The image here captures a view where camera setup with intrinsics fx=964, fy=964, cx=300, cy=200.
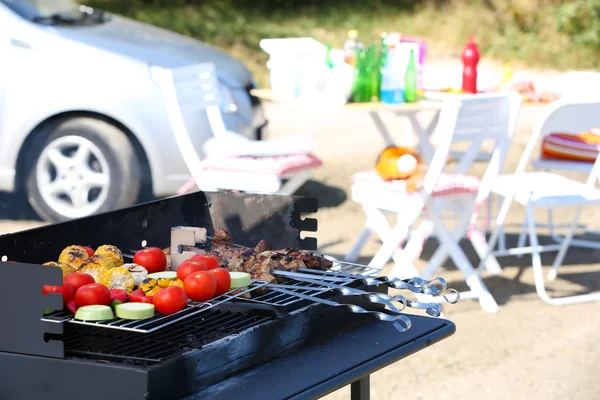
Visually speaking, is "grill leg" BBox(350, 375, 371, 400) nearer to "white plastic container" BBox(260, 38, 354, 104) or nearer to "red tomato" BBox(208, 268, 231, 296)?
"red tomato" BBox(208, 268, 231, 296)

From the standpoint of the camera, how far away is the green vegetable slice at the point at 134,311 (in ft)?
7.12

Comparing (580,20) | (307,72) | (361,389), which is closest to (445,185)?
(307,72)

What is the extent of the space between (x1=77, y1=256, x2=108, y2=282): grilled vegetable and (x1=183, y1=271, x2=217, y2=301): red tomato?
0.25m

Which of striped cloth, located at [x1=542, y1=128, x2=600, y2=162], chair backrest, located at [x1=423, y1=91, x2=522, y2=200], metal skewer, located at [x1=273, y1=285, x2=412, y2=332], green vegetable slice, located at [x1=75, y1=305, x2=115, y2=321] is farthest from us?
striped cloth, located at [x1=542, y1=128, x2=600, y2=162]

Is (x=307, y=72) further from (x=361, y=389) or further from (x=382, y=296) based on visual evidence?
(x=382, y=296)

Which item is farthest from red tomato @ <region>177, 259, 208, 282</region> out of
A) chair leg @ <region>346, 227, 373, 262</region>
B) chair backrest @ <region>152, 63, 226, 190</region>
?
chair leg @ <region>346, 227, 373, 262</region>

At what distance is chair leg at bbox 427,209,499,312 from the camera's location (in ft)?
17.3

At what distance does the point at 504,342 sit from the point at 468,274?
2.02 ft

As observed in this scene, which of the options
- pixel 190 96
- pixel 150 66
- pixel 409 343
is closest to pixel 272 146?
pixel 190 96

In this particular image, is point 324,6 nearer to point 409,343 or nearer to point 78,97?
point 78,97

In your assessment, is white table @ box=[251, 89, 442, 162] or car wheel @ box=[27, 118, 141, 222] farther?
car wheel @ box=[27, 118, 141, 222]

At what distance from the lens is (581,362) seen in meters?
4.57

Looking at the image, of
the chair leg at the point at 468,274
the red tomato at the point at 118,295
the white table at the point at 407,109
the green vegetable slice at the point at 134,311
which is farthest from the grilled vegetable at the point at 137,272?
the white table at the point at 407,109

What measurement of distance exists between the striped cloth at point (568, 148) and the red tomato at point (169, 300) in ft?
15.0
